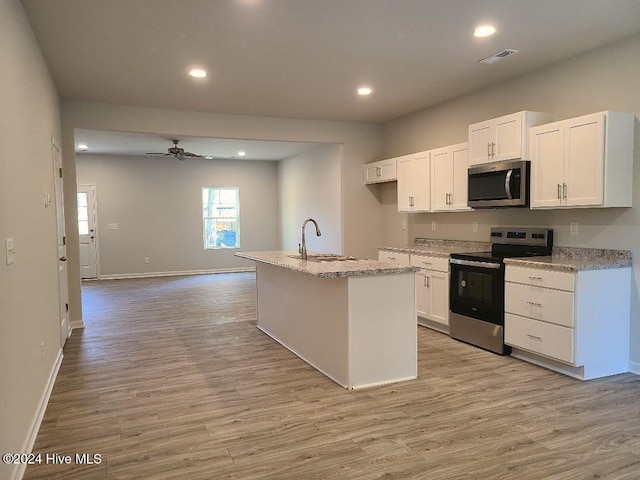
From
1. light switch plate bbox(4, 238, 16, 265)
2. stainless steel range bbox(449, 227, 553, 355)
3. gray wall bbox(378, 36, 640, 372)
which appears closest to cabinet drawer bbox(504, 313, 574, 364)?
stainless steel range bbox(449, 227, 553, 355)

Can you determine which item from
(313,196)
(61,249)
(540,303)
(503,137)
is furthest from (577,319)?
(313,196)

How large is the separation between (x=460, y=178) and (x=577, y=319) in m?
1.94

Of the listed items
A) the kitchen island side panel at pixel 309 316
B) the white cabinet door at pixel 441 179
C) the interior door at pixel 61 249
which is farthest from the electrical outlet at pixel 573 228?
the interior door at pixel 61 249

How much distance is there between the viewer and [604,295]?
3.52m

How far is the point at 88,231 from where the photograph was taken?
949 cm

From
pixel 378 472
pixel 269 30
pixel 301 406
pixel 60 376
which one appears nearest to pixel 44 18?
pixel 269 30

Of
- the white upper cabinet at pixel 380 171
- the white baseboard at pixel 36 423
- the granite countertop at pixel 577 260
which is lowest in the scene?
the white baseboard at pixel 36 423

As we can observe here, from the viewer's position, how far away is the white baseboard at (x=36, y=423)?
2179 millimetres

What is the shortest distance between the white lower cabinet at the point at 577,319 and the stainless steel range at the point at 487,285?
0.92 feet

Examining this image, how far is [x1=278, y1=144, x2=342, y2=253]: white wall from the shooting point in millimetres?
7367

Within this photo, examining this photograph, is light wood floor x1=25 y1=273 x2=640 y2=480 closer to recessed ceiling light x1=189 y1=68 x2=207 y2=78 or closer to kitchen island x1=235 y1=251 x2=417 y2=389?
kitchen island x1=235 y1=251 x2=417 y2=389

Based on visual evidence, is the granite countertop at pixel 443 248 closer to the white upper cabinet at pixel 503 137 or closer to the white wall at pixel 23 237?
the white upper cabinet at pixel 503 137

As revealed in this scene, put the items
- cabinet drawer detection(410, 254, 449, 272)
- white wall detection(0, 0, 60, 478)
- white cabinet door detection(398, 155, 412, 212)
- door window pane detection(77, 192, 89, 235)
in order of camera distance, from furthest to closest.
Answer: door window pane detection(77, 192, 89, 235) < white cabinet door detection(398, 155, 412, 212) < cabinet drawer detection(410, 254, 449, 272) < white wall detection(0, 0, 60, 478)

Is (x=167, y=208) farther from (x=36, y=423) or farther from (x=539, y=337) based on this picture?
(x=539, y=337)
